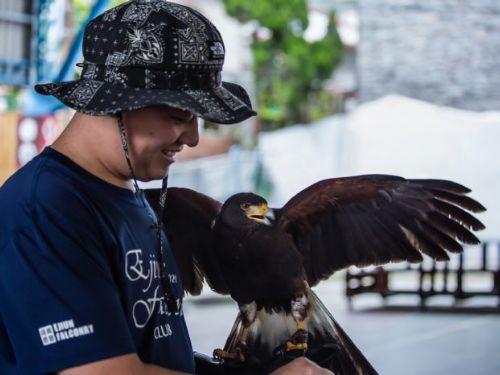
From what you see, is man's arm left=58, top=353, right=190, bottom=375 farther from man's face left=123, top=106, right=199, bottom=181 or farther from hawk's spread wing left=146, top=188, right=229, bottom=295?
hawk's spread wing left=146, top=188, right=229, bottom=295

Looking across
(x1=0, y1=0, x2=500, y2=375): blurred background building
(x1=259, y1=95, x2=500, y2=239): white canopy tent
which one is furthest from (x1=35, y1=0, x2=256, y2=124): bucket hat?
(x1=259, y1=95, x2=500, y2=239): white canopy tent

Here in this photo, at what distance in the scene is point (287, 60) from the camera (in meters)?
15.8

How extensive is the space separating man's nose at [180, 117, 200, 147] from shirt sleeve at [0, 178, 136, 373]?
23cm

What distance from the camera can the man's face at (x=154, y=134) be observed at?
1508 millimetres

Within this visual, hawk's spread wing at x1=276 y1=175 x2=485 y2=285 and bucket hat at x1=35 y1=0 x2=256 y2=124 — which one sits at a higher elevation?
bucket hat at x1=35 y1=0 x2=256 y2=124

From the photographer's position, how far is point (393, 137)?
12.9 m

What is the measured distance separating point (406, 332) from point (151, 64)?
26.9 ft

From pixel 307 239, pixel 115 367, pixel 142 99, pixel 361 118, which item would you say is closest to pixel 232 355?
pixel 307 239

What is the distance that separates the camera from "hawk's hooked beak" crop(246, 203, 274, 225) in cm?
184

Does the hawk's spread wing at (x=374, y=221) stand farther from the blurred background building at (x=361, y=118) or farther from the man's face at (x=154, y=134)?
Result: the blurred background building at (x=361, y=118)

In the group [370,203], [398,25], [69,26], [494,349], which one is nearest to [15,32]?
[69,26]

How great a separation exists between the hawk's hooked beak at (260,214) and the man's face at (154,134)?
1.09 ft

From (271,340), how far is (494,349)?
6890mm

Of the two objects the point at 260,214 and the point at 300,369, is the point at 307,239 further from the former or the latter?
the point at 300,369
